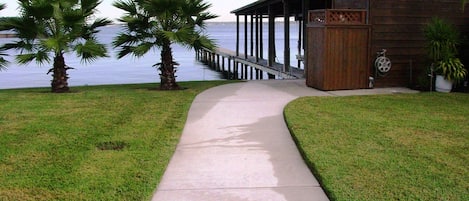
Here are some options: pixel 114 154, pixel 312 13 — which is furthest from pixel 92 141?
pixel 312 13

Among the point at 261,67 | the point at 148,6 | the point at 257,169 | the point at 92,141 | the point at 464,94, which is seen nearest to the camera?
the point at 257,169

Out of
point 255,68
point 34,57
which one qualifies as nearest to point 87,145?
point 34,57

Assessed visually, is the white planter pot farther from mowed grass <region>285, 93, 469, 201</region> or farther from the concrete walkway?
the concrete walkway

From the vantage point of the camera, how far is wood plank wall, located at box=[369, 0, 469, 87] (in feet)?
35.6

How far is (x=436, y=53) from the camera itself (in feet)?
33.8

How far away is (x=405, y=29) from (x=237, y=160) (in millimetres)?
7284

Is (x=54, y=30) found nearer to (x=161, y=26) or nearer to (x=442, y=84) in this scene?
(x=161, y=26)

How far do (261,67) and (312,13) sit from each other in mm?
10693

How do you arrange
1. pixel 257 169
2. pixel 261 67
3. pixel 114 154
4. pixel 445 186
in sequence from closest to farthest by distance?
1. pixel 445 186
2. pixel 257 169
3. pixel 114 154
4. pixel 261 67

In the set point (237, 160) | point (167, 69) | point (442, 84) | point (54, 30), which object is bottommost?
point (237, 160)

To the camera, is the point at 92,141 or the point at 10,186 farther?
the point at 92,141

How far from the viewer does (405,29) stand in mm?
11008

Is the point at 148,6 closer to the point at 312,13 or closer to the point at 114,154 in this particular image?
the point at 312,13

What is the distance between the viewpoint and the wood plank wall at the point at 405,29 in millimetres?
10836
